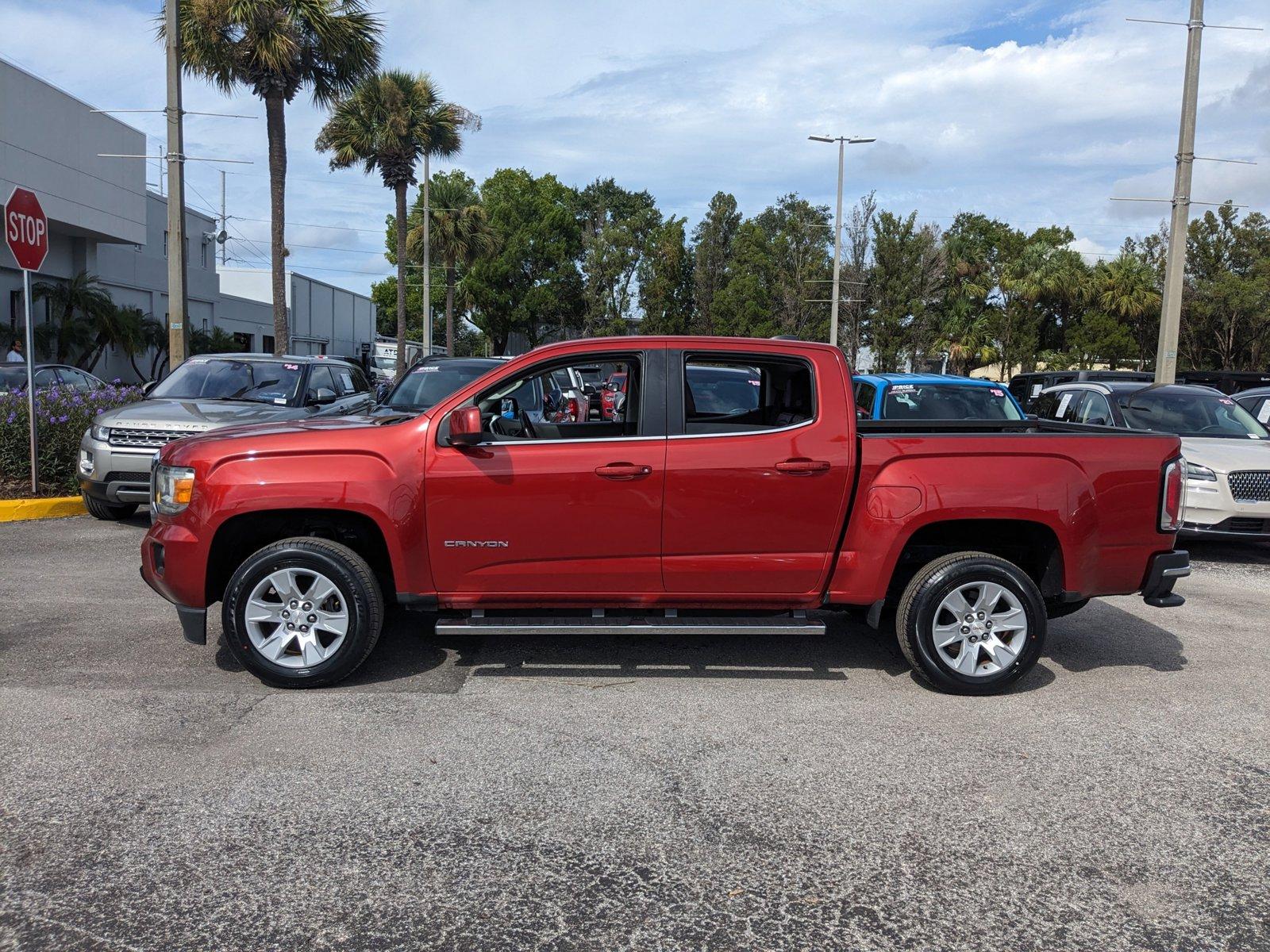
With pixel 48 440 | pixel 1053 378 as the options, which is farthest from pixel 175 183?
pixel 1053 378

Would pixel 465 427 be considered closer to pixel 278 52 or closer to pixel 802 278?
pixel 278 52

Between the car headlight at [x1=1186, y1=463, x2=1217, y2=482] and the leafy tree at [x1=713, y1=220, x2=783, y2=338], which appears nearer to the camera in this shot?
the car headlight at [x1=1186, y1=463, x2=1217, y2=482]

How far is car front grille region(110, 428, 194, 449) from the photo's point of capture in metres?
9.65

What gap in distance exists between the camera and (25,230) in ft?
35.2

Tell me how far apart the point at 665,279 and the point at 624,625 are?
2228 inches

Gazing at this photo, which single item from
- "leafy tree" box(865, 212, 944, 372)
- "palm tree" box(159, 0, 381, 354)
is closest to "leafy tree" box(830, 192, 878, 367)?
"leafy tree" box(865, 212, 944, 372)

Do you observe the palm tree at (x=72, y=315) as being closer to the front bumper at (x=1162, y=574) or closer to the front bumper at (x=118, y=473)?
the front bumper at (x=118, y=473)

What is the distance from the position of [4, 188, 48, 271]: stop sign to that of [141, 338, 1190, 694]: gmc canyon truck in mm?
6660

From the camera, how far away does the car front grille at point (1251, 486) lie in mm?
9375

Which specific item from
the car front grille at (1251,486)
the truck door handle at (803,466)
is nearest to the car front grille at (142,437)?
the truck door handle at (803,466)

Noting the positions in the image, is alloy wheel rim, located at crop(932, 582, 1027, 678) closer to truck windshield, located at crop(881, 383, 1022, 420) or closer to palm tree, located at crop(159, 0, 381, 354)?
truck windshield, located at crop(881, 383, 1022, 420)

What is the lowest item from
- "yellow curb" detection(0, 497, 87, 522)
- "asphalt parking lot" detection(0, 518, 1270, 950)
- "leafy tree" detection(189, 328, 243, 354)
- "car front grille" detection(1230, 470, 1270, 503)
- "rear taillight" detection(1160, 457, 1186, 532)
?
"asphalt parking lot" detection(0, 518, 1270, 950)

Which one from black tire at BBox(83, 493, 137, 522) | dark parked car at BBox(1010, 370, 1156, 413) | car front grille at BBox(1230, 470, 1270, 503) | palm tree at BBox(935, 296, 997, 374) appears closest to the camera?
car front grille at BBox(1230, 470, 1270, 503)

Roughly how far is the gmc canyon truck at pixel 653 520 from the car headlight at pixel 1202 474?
14.6ft
